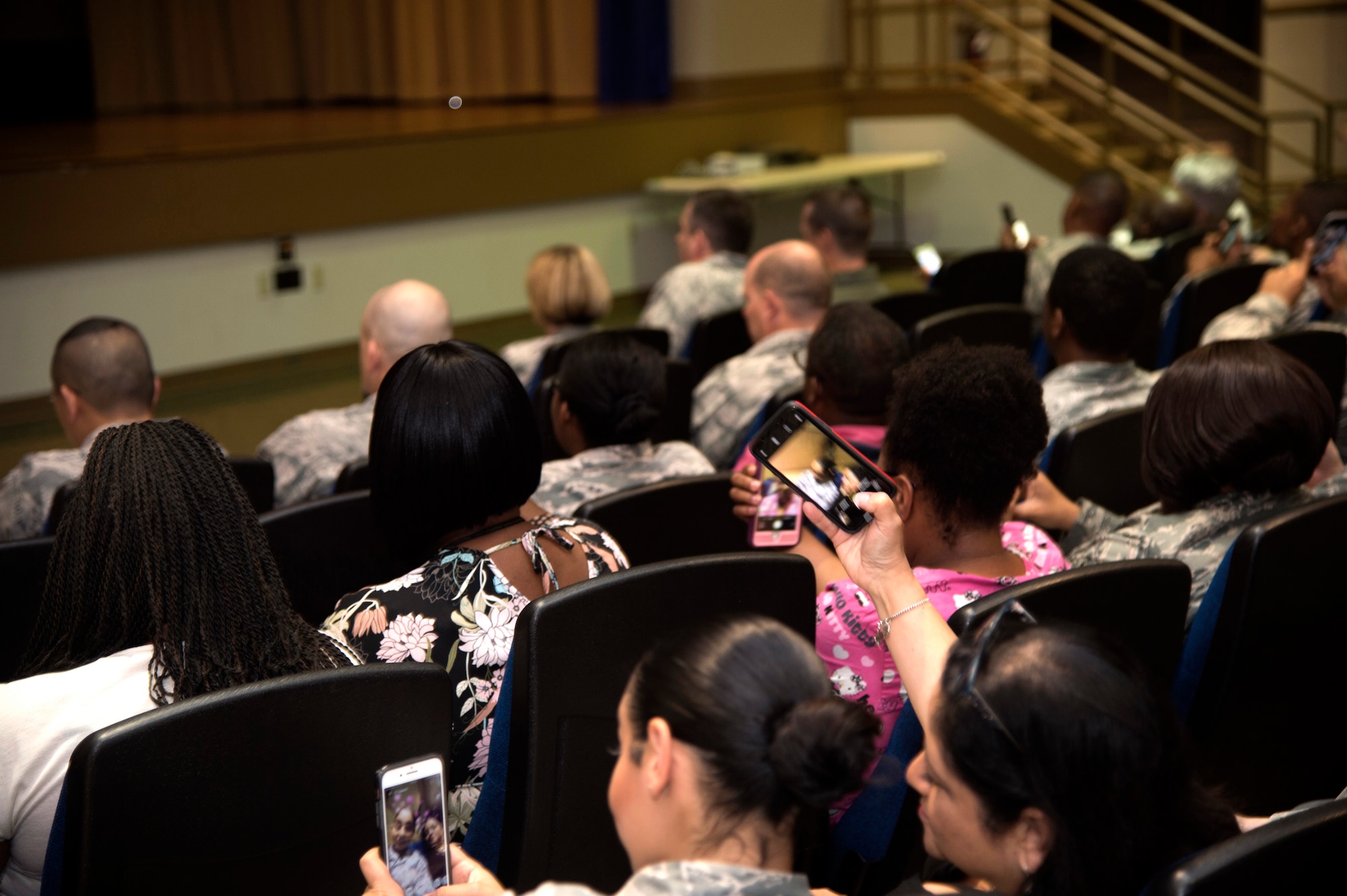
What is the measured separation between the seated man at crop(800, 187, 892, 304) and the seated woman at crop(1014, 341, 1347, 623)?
10.2 ft

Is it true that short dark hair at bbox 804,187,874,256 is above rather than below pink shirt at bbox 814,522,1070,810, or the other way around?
above

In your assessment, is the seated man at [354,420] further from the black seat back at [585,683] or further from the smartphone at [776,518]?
the black seat back at [585,683]

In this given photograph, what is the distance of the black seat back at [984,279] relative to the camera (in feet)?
16.7

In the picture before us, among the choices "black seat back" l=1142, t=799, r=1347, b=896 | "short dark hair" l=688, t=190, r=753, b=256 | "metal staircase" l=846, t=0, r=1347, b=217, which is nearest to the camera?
"black seat back" l=1142, t=799, r=1347, b=896

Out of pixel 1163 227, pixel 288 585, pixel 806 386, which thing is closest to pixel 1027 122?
pixel 1163 227

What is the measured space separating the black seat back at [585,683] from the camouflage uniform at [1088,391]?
1539mm

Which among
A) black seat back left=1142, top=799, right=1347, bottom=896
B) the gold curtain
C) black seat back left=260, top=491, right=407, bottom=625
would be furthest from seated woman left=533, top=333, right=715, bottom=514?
the gold curtain

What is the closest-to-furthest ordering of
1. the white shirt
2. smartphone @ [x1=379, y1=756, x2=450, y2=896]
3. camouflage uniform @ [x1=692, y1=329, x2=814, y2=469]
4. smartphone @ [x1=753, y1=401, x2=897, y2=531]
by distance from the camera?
smartphone @ [x1=379, y1=756, x2=450, y2=896] → the white shirt → smartphone @ [x1=753, y1=401, x2=897, y2=531] → camouflage uniform @ [x1=692, y1=329, x2=814, y2=469]

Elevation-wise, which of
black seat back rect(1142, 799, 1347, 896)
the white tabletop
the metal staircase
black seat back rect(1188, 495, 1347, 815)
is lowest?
black seat back rect(1188, 495, 1347, 815)

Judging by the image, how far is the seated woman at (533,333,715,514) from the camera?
2594mm

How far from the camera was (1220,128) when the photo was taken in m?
11.2

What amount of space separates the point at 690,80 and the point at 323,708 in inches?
334

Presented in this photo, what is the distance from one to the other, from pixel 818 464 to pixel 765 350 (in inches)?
78.7

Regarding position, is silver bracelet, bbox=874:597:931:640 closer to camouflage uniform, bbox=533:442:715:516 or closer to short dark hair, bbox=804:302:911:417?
camouflage uniform, bbox=533:442:715:516
